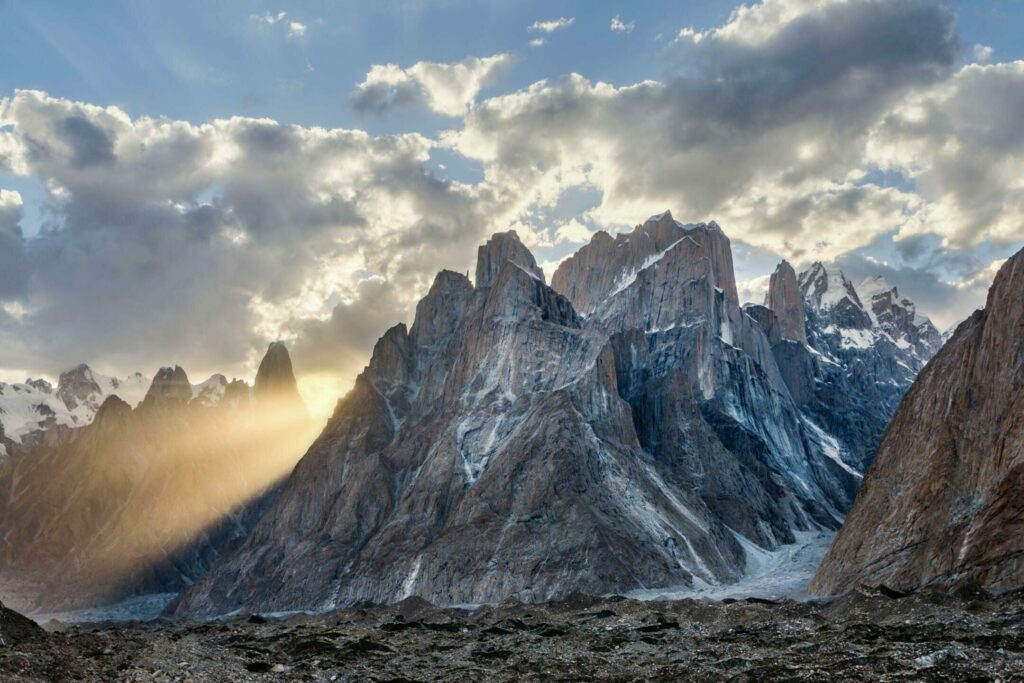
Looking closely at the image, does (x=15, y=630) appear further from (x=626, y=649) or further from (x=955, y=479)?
(x=955, y=479)

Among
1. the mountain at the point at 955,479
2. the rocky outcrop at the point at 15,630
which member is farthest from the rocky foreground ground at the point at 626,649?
the mountain at the point at 955,479

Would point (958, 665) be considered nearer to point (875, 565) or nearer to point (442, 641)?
point (442, 641)

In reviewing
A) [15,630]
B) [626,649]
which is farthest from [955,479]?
[15,630]

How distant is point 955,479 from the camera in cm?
10025

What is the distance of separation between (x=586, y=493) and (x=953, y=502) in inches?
3775

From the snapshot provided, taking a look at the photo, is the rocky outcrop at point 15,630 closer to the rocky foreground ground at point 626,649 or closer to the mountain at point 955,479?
the rocky foreground ground at point 626,649

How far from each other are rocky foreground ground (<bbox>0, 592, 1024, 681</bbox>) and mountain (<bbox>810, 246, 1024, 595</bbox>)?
8.83 meters

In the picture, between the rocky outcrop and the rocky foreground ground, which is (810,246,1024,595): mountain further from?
the rocky outcrop

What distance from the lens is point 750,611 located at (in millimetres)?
95625

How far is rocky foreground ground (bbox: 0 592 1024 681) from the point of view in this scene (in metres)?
50.2

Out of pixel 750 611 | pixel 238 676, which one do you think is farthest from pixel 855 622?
pixel 238 676

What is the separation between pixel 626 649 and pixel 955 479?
47465 millimetres

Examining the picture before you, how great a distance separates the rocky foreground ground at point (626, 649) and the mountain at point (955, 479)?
883 cm

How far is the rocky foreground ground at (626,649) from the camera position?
50219 millimetres
